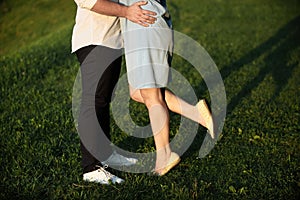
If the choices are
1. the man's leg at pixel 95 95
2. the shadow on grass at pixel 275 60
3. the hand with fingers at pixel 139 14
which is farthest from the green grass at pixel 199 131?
the hand with fingers at pixel 139 14

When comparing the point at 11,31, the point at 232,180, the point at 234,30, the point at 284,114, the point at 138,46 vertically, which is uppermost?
the point at 138,46

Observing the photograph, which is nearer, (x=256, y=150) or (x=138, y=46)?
(x=138, y=46)

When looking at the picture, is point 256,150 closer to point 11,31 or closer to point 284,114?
point 284,114

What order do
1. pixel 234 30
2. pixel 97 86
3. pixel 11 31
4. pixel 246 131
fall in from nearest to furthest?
pixel 97 86
pixel 246 131
pixel 234 30
pixel 11 31

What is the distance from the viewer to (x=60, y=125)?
4.79 metres

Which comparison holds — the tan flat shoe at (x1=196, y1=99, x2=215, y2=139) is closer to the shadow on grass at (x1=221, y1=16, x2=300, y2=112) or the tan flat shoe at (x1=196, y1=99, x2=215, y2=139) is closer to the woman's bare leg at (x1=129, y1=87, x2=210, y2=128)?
the woman's bare leg at (x1=129, y1=87, x2=210, y2=128)

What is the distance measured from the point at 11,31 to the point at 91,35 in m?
9.62

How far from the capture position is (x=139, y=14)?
11.2 ft

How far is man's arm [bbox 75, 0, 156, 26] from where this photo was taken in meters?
3.36

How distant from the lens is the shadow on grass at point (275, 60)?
6202mm

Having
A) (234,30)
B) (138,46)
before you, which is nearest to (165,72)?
(138,46)

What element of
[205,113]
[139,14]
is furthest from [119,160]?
[139,14]

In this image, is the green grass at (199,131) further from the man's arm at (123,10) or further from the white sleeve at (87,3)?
the white sleeve at (87,3)

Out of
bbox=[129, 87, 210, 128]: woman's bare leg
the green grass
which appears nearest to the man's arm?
bbox=[129, 87, 210, 128]: woman's bare leg
